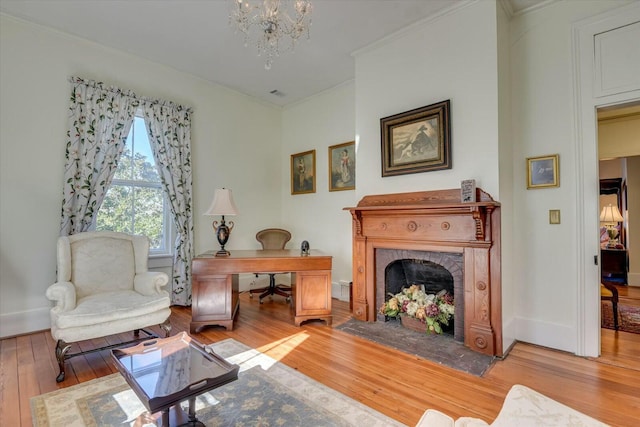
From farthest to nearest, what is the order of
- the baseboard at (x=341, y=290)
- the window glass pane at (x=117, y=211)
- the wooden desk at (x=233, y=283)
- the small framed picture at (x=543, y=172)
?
the baseboard at (x=341, y=290) < the window glass pane at (x=117, y=211) < the wooden desk at (x=233, y=283) < the small framed picture at (x=543, y=172)

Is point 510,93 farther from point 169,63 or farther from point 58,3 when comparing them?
point 58,3

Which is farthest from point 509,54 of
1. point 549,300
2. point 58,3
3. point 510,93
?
point 58,3

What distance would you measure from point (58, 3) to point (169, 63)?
4.04 ft

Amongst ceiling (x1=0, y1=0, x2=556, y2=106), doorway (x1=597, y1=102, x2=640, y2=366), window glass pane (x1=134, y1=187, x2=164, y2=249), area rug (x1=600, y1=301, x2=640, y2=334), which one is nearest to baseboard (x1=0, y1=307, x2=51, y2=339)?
window glass pane (x1=134, y1=187, x2=164, y2=249)

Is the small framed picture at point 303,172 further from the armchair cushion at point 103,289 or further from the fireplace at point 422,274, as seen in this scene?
the armchair cushion at point 103,289

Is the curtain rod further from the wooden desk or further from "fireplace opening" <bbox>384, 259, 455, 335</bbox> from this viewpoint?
"fireplace opening" <bbox>384, 259, 455, 335</bbox>

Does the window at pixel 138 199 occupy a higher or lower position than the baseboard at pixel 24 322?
higher

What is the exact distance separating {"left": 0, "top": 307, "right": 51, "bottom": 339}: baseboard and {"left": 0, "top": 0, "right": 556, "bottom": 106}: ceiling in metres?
2.99

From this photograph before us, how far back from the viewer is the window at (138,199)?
3748 millimetres

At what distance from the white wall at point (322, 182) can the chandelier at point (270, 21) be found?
123 centimetres

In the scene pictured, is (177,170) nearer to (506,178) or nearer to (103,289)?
(103,289)

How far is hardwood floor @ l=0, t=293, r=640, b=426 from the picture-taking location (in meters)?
1.90

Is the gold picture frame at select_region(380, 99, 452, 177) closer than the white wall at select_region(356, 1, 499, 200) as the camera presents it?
No

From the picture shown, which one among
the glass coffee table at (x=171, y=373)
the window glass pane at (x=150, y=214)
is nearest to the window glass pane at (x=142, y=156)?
the window glass pane at (x=150, y=214)
